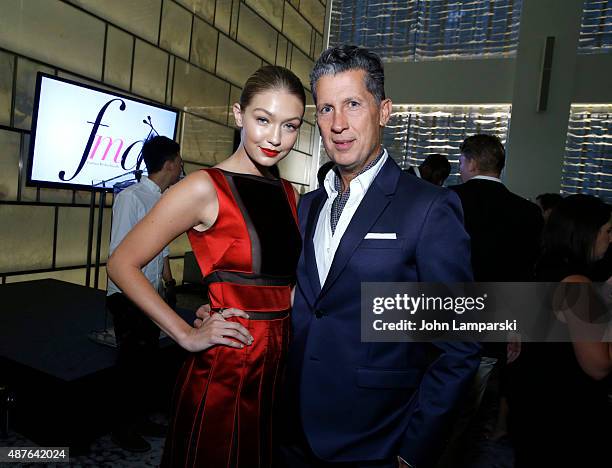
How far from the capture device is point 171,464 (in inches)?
49.2

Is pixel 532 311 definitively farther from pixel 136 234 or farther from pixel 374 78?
pixel 136 234

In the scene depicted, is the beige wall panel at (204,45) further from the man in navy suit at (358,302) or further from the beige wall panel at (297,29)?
the man in navy suit at (358,302)

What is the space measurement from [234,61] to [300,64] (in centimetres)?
203

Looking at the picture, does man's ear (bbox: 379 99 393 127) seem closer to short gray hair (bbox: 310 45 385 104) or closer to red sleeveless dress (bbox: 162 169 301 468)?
short gray hair (bbox: 310 45 385 104)

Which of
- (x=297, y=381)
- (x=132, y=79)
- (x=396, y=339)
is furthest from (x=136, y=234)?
(x=132, y=79)

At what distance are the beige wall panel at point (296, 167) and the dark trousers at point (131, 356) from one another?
5.09 meters

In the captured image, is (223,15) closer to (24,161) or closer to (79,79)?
(79,79)

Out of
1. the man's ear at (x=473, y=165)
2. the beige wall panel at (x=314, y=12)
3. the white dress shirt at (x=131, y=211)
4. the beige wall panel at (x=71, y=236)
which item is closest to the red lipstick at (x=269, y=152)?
the white dress shirt at (x=131, y=211)

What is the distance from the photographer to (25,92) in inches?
134

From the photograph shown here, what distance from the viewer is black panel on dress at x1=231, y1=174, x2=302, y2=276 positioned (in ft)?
4.14

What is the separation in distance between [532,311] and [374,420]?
1123 mm

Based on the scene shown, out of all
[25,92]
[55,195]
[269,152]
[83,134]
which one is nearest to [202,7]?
[83,134]

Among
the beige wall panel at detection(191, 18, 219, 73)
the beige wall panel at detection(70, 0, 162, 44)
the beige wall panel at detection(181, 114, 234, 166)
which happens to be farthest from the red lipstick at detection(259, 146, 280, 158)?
the beige wall panel at detection(191, 18, 219, 73)

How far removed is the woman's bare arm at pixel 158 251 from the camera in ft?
3.85
